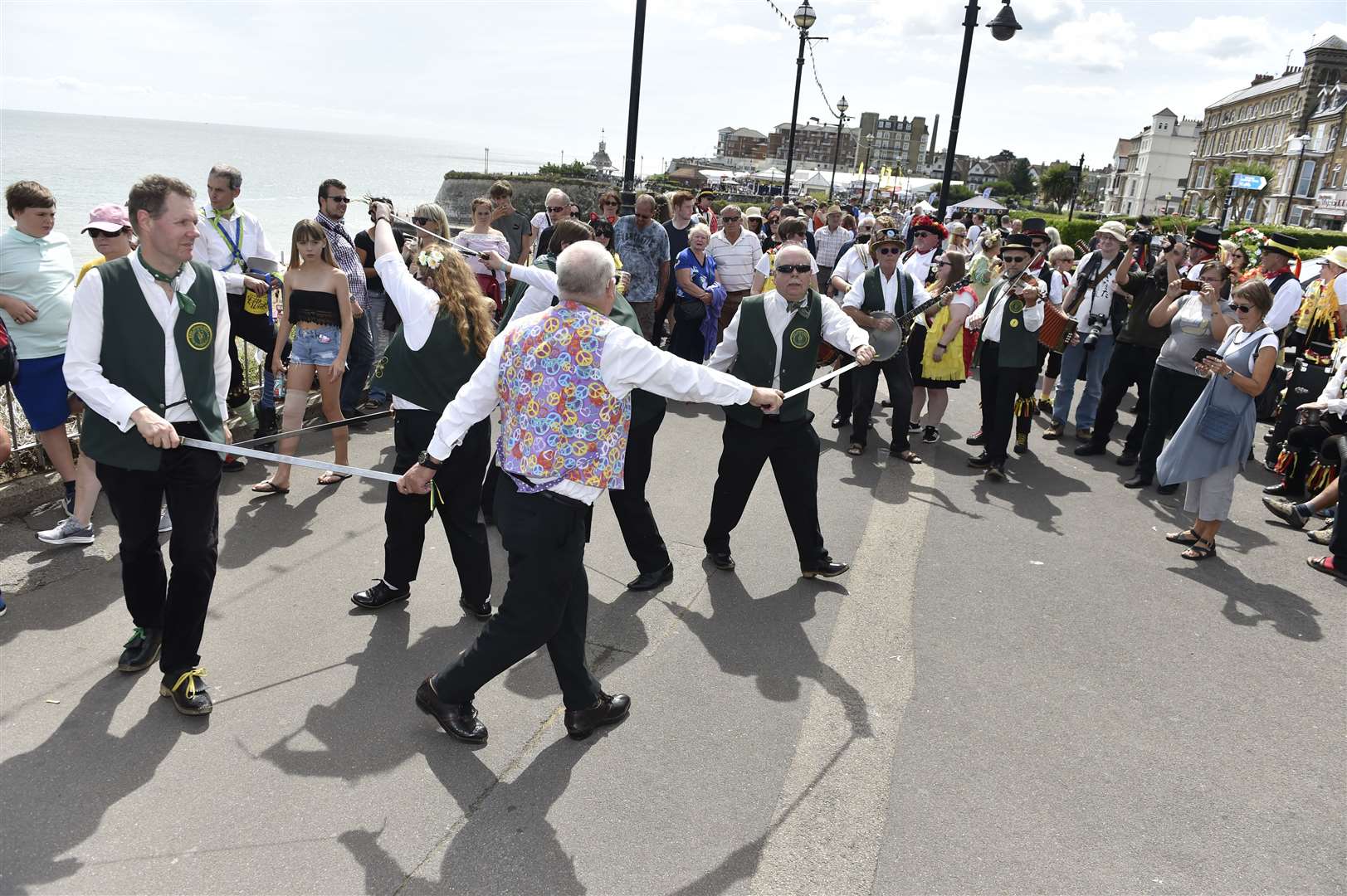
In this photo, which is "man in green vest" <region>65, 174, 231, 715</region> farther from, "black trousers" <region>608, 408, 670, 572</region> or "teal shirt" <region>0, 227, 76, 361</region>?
"black trousers" <region>608, 408, 670, 572</region>

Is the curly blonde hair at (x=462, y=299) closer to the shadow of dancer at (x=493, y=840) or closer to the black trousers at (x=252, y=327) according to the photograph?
the shadow of dancer at (x=493, y=840)

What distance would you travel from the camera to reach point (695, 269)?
29.0 feet

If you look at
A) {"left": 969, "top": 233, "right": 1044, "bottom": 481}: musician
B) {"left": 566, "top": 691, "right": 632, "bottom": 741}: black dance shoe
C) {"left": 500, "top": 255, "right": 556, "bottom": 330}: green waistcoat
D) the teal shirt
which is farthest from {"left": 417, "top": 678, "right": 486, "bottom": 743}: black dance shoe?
{"left": 969, "top": 233, "right": 1044, "bottom": 481}: musician

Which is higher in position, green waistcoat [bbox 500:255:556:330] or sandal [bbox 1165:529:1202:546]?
green waistcoat [bbox 500:255:556:330]

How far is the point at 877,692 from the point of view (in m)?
3.96

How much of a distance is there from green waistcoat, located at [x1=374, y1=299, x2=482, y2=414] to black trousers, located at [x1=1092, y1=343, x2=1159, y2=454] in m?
6.44

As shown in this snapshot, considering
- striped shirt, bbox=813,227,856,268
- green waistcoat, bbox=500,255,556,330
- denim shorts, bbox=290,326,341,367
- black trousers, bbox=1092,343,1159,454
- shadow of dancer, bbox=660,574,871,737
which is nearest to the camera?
shadow of dancer, bbox=660,574,871,737

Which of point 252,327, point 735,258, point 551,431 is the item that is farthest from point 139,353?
point 735,258

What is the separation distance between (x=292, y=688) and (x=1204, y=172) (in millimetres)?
141269

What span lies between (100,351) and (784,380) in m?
3.26

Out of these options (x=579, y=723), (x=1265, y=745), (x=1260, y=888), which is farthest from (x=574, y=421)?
(x=1265, y=745)

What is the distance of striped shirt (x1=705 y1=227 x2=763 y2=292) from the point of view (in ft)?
29.9

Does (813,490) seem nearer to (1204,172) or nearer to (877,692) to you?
(877,692)

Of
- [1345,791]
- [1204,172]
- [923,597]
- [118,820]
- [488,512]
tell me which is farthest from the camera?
[1204,172]
